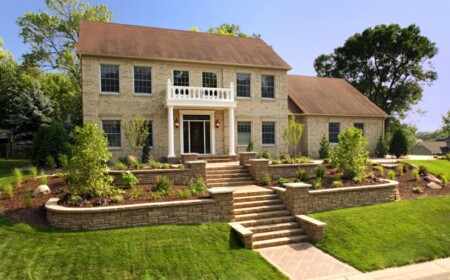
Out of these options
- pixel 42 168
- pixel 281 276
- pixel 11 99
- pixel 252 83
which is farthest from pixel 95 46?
pixel 11 99

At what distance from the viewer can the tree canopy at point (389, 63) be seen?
3747 centimetres

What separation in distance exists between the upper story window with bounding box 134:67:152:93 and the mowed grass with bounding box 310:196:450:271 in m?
12.7

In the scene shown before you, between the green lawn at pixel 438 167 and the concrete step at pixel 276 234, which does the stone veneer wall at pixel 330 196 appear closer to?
the concrete step at pixel 276 234

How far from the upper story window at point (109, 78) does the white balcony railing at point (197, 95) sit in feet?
10.4

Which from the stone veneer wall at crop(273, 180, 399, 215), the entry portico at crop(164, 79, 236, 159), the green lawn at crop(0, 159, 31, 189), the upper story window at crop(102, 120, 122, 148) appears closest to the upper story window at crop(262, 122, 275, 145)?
the entry portico at crop(164, 79, 236, 159)

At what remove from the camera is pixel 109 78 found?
689 inches

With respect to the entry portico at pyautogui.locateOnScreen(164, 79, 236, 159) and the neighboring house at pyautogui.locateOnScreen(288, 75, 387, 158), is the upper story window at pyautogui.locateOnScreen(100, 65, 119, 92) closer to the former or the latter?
the entry portico at pyautogui.locateOnScreen(164, 79, 236, 159)

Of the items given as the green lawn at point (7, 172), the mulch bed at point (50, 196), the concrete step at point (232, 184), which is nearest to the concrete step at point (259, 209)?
the mulch bed at point (50, 196)

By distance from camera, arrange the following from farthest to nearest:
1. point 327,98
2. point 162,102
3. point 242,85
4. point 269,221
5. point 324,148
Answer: point 327,98
point 324,148
point 242,85
point 162,102
point 269,221

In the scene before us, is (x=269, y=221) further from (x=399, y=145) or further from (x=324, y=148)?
(x=399, y=145)

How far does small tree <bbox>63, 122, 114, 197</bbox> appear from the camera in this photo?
29.1 ft

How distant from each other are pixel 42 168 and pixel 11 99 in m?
20.8

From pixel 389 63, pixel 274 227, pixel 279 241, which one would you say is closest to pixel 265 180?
pixel 274 227

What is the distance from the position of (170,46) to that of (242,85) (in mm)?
5340
